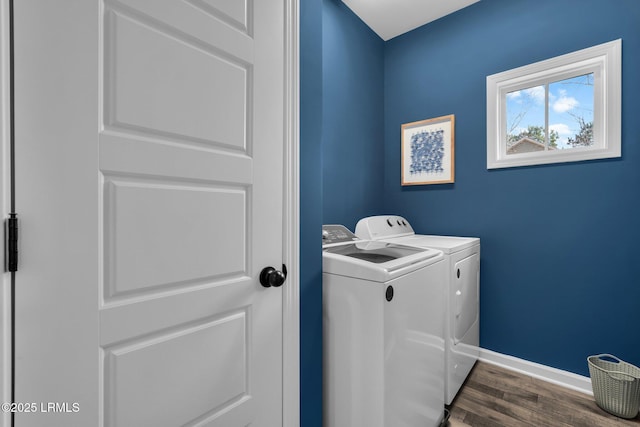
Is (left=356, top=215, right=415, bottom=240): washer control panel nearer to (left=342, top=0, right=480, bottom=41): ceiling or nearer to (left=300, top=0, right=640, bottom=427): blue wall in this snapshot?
(left=300, top=0, right=640, bottom=427): blue wall

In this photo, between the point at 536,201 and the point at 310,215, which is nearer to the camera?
the point at 310,215

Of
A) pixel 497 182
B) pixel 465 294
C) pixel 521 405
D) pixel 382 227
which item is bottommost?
pixel 521 405

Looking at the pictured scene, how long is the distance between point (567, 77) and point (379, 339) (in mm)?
2343

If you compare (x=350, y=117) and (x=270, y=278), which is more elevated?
(x=350, y=117)

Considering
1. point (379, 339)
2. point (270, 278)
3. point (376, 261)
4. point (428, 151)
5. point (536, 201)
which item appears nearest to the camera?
point (270, 278)

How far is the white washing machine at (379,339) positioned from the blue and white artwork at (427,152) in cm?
137

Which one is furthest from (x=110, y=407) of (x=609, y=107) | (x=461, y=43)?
(x=461, y=43)

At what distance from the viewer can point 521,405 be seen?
176 centimetres

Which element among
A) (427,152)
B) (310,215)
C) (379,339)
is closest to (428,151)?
(427,152)

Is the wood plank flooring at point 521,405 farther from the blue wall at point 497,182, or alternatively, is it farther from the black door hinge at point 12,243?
the black door hinge at point 12,243

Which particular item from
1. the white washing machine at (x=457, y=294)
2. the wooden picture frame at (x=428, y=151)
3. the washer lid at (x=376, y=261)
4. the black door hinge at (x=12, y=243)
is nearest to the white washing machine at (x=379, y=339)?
the washer lid at (x=376, y=261)

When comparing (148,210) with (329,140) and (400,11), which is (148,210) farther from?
(400,11)

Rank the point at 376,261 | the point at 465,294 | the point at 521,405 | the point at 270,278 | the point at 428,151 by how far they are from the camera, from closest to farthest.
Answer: the point at 270,278 < the point at 376,261 < the point at 521,405 < the point at 465,294 < the point at 428,151

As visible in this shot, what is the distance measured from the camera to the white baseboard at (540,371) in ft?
6.24
